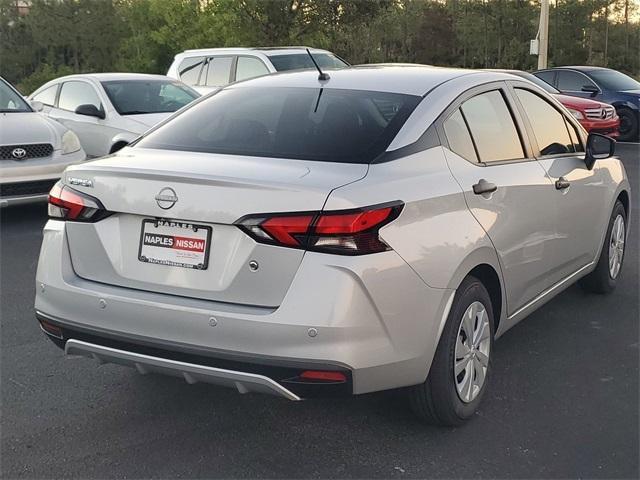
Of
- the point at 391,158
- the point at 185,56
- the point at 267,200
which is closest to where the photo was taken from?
the point at 267,200

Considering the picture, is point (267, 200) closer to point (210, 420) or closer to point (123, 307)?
point (123, 307)

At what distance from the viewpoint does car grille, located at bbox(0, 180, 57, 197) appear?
7844 mm

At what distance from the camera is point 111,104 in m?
10.2

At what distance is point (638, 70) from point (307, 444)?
44765 millimetres

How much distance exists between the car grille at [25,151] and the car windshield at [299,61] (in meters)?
5.41

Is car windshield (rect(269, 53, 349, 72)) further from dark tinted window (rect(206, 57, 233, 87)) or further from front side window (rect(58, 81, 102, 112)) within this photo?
front side window (rect(58, 81, 102, 112))

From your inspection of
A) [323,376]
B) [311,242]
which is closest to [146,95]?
[311,242]

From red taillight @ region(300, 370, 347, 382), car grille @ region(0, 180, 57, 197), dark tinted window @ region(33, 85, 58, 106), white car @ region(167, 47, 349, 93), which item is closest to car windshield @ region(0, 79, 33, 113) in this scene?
car grille @ region(0, 180, 57, 197)

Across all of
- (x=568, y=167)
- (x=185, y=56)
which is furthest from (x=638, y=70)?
(x=568, y=167)

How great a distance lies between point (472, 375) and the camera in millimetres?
3590

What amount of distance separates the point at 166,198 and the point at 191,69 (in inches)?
475

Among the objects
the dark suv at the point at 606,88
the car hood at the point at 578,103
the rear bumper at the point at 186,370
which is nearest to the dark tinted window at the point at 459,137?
the rear bumper at the point at 186,370

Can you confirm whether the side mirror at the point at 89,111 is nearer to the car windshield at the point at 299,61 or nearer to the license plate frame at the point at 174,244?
the car windshield at the point at 299,61

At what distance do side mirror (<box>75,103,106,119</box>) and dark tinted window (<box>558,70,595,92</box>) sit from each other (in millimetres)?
10346
